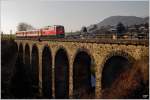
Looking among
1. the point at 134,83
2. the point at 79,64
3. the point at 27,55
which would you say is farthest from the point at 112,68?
the point at 27,55

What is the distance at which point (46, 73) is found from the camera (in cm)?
2912

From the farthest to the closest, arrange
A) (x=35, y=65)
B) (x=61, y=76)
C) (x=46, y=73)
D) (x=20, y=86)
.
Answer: (x=35, y=65) < (x=46, y=73) < (x=20, y=86) < (x=61, y=76)

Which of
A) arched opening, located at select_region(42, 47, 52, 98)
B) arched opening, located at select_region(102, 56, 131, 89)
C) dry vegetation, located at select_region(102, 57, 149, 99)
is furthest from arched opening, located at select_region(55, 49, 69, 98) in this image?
dry vegetation, located at select_region(102, 57, 149, 99)

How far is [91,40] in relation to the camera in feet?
58.7

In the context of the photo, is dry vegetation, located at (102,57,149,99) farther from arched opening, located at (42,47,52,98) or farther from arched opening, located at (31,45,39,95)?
arched opening, located at (31,45,39,95)

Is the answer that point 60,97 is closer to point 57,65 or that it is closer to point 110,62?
point 57,65

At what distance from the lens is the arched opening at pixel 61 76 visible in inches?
983

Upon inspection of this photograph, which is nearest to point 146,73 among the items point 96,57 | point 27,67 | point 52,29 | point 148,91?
point 148,91

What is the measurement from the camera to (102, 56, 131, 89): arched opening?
15.5 m

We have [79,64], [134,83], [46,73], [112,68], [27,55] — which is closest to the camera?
[134,83]

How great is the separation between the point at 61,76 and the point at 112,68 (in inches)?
417

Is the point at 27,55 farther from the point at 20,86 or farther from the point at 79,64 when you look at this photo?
the point at 79,64

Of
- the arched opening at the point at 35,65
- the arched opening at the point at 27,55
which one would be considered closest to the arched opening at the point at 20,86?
the arched opening at the point at 35,65

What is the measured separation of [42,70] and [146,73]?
61.3 ft
